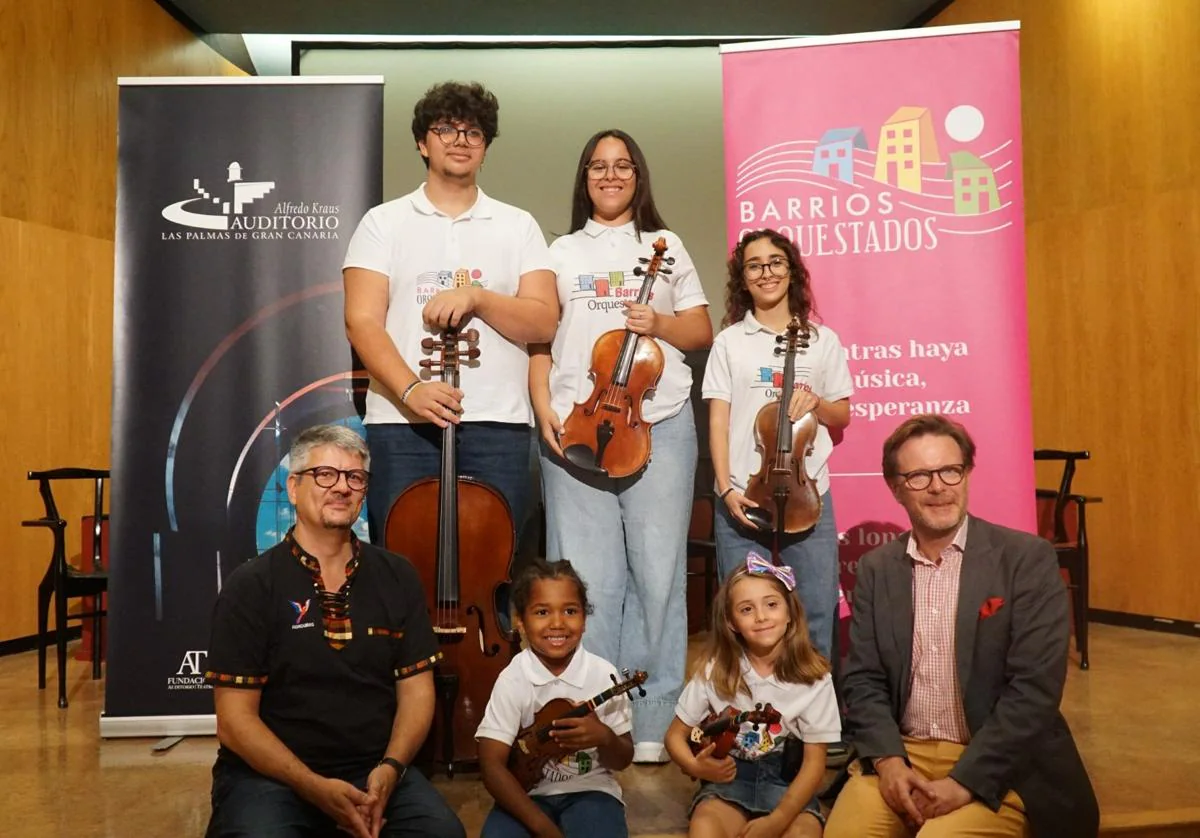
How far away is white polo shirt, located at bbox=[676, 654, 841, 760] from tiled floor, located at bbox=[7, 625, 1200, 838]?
1.09 ft

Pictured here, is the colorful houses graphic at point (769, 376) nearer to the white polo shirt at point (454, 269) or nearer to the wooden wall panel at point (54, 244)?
→ the white polo shirt at point (454, 269)

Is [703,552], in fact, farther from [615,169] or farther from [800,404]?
[615,169]

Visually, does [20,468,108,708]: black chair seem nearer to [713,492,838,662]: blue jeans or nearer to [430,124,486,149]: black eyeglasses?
[430,124,486,149]: black eyeglasses

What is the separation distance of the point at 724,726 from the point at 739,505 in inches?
31.1

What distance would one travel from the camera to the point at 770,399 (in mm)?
3082

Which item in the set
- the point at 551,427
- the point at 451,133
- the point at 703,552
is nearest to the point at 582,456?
the point at 551,427

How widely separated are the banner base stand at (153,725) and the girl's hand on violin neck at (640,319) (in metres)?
1.88

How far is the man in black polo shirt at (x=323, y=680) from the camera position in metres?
2.18

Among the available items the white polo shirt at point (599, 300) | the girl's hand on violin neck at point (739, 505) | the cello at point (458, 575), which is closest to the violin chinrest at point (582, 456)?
the white polo shirt at point (599, 300)

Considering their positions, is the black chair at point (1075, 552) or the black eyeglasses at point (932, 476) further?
the black chair at point (1075, 552)

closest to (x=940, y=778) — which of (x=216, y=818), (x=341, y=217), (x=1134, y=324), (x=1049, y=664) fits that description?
(x=1049, y=664)

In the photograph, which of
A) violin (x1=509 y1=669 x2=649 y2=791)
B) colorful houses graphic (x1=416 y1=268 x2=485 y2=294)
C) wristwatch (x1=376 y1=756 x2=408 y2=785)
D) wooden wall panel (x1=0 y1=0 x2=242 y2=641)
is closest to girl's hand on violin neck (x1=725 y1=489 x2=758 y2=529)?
violin (x1=509 y1=669 x2=649 y2=791)

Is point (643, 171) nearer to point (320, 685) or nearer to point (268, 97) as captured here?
point (268, 97)

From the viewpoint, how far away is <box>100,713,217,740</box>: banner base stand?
3.48 meters
